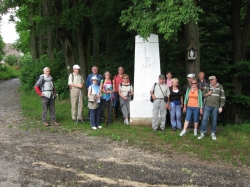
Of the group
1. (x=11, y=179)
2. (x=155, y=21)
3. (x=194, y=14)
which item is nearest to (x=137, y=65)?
(x=155, y=21)

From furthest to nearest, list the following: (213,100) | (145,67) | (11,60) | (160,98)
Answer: (11,60) < (145,67) < (160,98) < (213,100)

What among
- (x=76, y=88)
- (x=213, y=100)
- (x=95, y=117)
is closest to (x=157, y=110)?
(x=213, y=100)

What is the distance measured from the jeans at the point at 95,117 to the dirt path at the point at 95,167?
4.12ft

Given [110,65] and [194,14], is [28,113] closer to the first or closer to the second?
[110,65]

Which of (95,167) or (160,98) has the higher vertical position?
(160,98)

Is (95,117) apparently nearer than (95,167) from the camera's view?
No

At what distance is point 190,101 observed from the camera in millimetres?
7602

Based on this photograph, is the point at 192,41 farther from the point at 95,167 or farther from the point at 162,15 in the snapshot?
the point at 95,167

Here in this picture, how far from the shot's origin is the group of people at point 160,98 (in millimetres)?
7457

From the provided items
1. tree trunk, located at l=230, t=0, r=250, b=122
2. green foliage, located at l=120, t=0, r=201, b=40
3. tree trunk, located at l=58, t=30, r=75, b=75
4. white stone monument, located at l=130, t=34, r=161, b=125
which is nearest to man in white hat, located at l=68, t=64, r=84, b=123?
white stone monument, located at l=130, t=34, r=161, b=125

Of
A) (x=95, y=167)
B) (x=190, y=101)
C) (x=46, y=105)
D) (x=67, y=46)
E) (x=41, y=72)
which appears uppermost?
(x=67, y=46)

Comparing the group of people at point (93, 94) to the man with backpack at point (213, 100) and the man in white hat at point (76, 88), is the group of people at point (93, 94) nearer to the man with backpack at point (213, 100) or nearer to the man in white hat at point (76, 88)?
the man in white hat at point (76, 88)

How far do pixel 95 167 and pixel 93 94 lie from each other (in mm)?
3275

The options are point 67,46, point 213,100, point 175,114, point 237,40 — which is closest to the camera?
point 213,100
